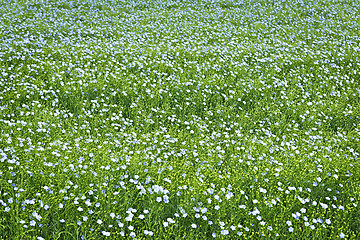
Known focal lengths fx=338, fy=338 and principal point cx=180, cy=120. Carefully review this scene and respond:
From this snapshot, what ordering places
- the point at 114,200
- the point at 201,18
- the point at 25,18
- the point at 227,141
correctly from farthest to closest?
the point at 201,18 < the point at 25,18 < the point at 227,141 < the point at 114,200

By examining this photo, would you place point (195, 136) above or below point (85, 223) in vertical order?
below

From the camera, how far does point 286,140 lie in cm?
529

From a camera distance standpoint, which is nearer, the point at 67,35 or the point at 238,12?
the point at 67,35

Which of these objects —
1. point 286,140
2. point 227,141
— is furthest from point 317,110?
point 227,141

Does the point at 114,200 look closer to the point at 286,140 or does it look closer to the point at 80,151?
the point at 80,151

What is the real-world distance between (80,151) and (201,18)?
28.6 ft

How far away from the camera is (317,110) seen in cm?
624

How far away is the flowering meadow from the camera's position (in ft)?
11.3

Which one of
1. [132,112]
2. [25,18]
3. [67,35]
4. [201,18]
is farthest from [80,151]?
[201,18]

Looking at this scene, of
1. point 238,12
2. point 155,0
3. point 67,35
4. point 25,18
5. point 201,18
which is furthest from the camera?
point 155,0

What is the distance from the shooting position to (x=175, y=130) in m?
5.07

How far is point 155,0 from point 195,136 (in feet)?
34.1

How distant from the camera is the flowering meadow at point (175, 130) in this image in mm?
3443

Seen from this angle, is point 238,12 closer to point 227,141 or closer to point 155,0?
point 155,0
